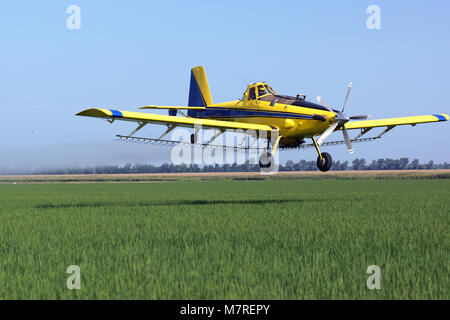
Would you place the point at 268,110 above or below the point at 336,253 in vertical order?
above

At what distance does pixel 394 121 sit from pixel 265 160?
33.5 feet

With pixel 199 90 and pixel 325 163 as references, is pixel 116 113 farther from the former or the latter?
pixel 199 90

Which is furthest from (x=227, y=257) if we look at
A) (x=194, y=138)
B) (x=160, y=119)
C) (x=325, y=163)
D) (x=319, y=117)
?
(x=194, y=138)

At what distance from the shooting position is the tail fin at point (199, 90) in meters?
37.6

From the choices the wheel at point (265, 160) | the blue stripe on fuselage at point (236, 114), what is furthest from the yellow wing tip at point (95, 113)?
the blue stripe on fuselage at point (236, 114)

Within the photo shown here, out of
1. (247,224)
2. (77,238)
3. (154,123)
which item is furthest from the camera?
(154,123)

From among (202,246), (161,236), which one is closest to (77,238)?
(161,236)

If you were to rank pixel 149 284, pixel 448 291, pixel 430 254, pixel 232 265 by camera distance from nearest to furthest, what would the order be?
pixel 448 291 < pixel 149 284 < pixel 232 265 < pixel 430 254

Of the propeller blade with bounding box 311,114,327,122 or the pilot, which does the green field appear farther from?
the pilot

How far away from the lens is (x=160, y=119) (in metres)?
25.8

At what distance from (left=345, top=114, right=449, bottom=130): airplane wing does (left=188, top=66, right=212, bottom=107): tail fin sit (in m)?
10.8
